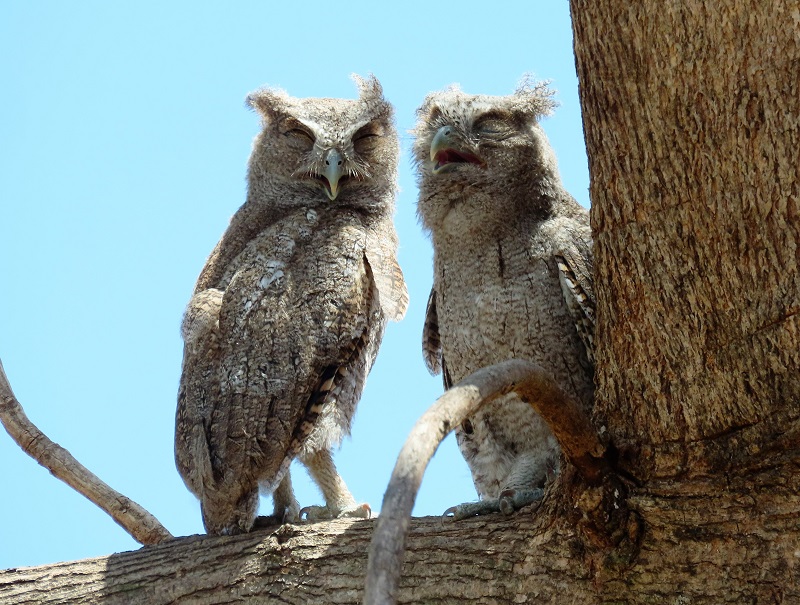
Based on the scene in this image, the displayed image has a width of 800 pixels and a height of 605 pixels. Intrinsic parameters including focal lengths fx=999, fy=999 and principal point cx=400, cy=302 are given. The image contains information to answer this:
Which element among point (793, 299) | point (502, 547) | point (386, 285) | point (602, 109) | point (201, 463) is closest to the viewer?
point (793, 299)

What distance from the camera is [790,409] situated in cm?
277

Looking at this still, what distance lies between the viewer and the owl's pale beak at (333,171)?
532 cm

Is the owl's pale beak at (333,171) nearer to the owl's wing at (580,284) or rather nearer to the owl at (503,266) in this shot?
the owl at (503,266)

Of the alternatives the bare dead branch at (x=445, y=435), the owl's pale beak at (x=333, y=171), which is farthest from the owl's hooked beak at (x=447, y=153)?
the bare dead branch at (x=445, y=435)

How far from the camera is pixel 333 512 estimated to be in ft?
16.2

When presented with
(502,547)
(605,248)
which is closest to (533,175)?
(605,248)

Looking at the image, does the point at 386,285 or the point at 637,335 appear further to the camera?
the point at 386,285

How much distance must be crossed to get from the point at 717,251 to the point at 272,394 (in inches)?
93.7

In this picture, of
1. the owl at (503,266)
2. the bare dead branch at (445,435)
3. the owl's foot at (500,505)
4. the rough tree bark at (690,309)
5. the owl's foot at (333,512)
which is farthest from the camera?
the owl's foot at (333,512)

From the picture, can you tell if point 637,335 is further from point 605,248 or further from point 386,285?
point 386,285

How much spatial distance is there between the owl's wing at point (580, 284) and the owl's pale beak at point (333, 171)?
5.19 ft

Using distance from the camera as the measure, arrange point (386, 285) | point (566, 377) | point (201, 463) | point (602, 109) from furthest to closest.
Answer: point (386, 285)
point (201, 463)
point (566, 377)
point (602, 109)

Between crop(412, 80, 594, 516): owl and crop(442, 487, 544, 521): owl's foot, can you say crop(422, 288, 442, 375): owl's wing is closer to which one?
crop(412, 80, 594, 516): owl

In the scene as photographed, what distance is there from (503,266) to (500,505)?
1.12 m
